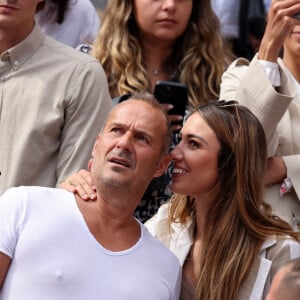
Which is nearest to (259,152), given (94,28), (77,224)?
(77,224)

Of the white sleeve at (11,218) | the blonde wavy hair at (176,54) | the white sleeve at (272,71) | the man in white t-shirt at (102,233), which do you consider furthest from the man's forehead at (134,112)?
the blonde wavy hair at (176,54)

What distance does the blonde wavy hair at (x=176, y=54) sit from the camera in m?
5.76

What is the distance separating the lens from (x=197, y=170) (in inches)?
190

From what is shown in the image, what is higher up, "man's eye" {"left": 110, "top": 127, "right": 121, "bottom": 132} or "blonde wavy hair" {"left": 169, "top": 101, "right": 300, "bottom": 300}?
"man's eye" {"left": 110, "top": 127, "right": 121, "bottom": 132}

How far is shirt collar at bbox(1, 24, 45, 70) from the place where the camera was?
5.11 metres

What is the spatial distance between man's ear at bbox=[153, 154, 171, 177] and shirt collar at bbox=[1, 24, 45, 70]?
908 mm

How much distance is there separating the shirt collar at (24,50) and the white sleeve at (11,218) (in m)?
1.02

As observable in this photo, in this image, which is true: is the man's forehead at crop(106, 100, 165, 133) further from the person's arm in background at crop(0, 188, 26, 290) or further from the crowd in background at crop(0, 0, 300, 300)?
the person's arm in background at crop(0, 188, 26, 290)

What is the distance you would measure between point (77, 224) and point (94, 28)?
8.69 feet

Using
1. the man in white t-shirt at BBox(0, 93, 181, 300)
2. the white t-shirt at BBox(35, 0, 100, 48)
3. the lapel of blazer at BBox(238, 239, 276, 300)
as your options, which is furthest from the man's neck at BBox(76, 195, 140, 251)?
the white t-shirt at BBox(35, 0, 100, 48)

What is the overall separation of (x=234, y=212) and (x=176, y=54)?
4.88ft

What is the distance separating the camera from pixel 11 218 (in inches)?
165

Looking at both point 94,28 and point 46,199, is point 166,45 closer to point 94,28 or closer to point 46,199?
point 94,28

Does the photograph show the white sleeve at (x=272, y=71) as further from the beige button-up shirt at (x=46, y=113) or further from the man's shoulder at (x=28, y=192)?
the man's shoulder at (x=28, y=192)
